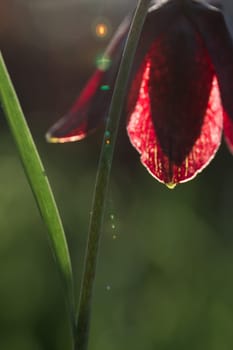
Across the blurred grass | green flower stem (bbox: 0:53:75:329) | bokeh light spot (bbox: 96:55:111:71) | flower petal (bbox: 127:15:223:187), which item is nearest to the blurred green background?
the blurred grass

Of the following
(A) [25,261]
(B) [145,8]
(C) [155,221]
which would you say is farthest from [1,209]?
(B) [145,8]

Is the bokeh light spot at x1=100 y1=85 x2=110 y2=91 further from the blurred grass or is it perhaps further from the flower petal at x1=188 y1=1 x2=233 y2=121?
the blurred grass

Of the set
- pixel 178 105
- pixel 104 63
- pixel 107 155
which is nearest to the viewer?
pixel 107 155

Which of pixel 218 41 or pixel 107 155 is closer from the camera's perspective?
pixel 107 155

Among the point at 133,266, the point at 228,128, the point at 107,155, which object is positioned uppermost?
the point at 107,155

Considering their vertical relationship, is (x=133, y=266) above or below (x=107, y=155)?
below

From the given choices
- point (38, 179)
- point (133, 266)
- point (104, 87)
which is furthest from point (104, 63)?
point (133, 266)

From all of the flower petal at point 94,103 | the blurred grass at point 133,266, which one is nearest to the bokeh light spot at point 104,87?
the flower petal at point 94,103

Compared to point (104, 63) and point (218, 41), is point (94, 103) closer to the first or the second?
point (104, 63)

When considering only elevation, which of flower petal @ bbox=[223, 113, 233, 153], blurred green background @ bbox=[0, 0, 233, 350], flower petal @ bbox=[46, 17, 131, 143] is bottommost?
blurred green background @ bbox=[0, 0, 233, 350]
